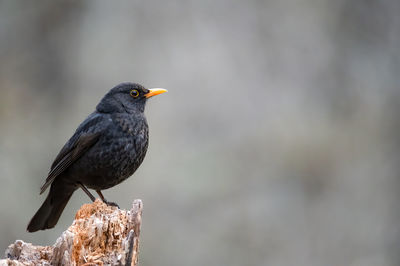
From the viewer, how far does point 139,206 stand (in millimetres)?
4211

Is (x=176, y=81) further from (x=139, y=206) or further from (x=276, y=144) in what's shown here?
(x=139, y=206)

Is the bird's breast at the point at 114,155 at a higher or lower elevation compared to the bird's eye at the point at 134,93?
lower

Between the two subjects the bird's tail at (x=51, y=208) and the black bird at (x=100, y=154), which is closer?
the black bird at (x=100, y=154)

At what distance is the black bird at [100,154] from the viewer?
5.20 meters

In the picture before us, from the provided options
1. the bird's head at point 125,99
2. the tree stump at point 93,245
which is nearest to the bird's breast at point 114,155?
the bird's head at point 125,99

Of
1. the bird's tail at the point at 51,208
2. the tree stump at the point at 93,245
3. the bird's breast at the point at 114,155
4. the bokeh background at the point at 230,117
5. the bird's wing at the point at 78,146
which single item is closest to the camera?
the tree stump at the point at 93,245

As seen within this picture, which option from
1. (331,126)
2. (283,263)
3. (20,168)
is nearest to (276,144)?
(331,126)

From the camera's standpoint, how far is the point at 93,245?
13.1ft

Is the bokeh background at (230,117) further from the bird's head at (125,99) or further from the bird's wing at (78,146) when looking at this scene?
the bird's wing at (78,146)

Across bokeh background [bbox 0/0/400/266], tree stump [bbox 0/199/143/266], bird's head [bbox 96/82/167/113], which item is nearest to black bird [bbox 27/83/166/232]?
bird's head [bbox 96/82/167/113]

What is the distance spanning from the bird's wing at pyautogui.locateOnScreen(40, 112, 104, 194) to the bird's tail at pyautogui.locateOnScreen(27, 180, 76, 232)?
24 centimetres

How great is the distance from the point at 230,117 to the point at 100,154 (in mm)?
4516

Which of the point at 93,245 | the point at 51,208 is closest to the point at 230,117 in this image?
the point at 51,208

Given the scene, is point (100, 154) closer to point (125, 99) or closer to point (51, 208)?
point (125, 99)
